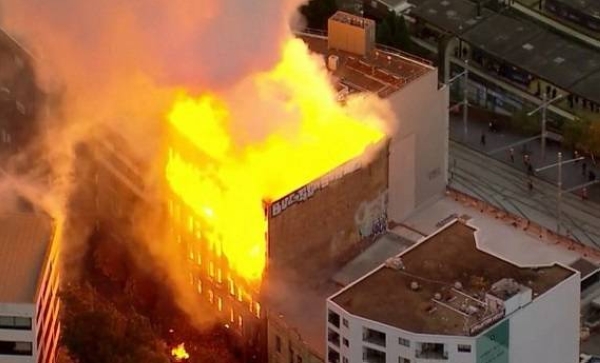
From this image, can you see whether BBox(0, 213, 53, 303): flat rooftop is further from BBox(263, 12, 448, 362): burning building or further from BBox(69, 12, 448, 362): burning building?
BBox(263, 12, 448, 362): burning building

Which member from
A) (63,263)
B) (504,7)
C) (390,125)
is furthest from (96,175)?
(504,7)

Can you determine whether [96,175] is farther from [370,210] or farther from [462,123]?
[462,123]

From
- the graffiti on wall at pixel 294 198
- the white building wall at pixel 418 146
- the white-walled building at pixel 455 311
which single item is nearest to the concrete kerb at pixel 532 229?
the white building wall at pixel 418 146

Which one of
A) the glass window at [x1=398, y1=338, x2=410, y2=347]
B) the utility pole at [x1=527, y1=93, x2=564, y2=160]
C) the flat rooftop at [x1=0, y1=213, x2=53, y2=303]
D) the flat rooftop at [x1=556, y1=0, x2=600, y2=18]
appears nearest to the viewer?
the flat rooftop at [x1=0, y1=213, x2=53, y2=303]

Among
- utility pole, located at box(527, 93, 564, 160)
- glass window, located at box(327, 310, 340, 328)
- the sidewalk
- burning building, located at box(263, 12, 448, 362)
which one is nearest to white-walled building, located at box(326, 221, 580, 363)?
glass window, located at box(327, 310, 340, 328)

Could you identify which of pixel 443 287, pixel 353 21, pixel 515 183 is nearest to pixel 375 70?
pixel 353 21

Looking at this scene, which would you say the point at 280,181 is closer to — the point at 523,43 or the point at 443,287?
the point at 443,287
